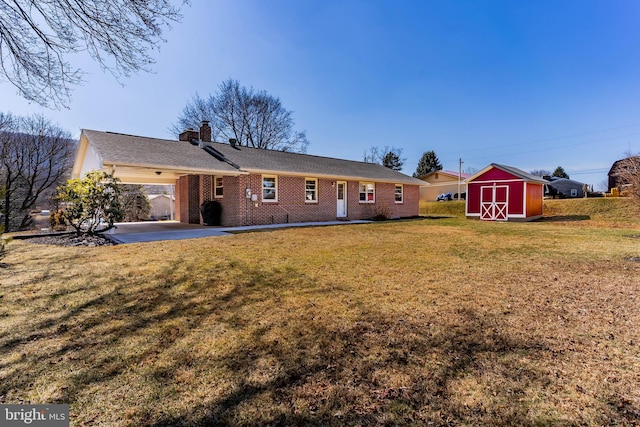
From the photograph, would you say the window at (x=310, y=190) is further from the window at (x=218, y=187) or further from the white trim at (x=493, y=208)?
the white trim at (x=493, y=208)

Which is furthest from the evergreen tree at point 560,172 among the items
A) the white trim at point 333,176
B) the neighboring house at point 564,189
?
the white trim at point 333,176

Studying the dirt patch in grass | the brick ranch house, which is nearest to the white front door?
the brick ranch house

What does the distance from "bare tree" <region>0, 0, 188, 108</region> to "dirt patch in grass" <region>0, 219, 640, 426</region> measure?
3.53m

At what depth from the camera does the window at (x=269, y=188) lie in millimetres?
14445

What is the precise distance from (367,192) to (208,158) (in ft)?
32.7

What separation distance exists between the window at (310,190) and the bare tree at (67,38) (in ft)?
35.2

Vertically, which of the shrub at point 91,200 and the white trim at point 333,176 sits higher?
the white trim at point 333,176

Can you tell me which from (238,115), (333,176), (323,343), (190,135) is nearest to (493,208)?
(333,176)

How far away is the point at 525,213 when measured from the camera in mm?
17953

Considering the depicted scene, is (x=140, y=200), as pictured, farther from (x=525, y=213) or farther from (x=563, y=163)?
(x=563, y=163)

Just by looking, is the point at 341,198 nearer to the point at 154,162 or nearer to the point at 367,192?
the point at 367,192

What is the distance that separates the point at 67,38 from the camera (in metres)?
5.16

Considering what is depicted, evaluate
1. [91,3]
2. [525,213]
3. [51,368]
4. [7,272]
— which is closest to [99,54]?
[91,3]

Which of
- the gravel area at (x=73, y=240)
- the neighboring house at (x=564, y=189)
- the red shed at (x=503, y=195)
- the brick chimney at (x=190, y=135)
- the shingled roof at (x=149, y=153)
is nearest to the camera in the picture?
the gravel area at (x=73, y=240)
